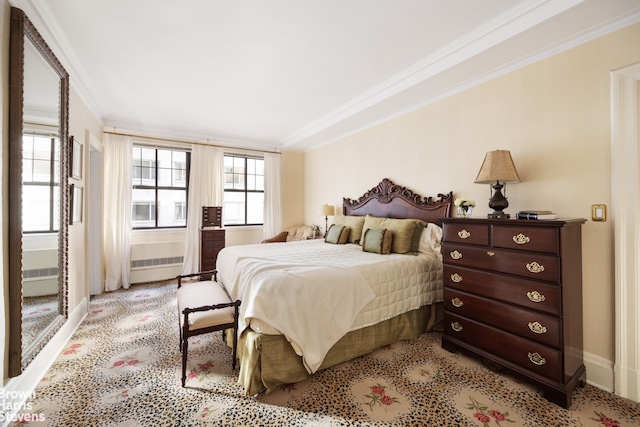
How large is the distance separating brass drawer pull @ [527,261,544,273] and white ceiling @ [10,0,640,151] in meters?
1.75

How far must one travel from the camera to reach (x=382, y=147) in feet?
13.1

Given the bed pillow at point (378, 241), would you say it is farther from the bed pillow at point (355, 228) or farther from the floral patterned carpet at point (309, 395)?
the floral patterned carpet at point (309, 395)

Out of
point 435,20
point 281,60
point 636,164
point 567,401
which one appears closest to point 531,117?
point 636,164

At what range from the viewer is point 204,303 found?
7.14ft

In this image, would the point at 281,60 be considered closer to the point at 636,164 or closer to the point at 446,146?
the point at 446,146

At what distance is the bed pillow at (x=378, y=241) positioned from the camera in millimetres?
3020

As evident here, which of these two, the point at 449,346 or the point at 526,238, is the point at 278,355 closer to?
the point at 449,346

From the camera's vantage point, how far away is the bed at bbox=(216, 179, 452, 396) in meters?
1.89

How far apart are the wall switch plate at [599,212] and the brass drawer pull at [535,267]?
659mm

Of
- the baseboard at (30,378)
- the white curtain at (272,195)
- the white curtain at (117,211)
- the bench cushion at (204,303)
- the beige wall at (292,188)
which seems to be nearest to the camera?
the baseboard at (30,378)

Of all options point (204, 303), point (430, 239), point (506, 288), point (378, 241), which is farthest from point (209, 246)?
point (506, 288)

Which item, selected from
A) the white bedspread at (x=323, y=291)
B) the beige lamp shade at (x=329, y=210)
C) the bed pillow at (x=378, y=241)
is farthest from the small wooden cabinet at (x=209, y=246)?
the bed pillow at (x=378, y=241)

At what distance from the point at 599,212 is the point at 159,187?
19.5 ft

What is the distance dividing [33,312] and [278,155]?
15.0 ft
